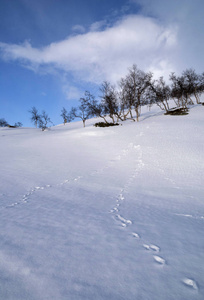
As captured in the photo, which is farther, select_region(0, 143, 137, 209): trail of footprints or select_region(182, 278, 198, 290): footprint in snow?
select_region(0, 143, 137, 209): trail of footprints

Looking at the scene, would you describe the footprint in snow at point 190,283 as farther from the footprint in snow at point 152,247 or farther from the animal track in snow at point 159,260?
the footprint in snow at point 152,247

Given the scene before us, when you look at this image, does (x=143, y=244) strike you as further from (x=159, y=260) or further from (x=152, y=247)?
(x=159, y=260)

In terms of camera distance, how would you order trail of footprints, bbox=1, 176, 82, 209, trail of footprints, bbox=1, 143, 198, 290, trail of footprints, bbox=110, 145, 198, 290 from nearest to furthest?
trail of footprints, bbox=110, 145, 198, 290
trail of footprints, bbox=1, 143, 198, 290
trail of footprints, bbox=1, 176, 82, 209

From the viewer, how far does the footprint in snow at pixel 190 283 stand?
5.11 ft

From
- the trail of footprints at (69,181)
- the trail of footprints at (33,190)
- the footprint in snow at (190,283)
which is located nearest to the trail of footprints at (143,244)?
the footprint in snow at (190,283)

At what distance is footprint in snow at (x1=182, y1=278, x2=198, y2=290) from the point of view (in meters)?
1.56

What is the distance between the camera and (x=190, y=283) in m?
1.60

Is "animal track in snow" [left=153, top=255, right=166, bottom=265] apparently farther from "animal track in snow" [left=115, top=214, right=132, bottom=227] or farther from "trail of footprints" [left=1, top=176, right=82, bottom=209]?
"trail of footprints" [left=1, top=176, right=82, bottom=209]

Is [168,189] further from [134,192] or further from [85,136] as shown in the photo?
[85,136]

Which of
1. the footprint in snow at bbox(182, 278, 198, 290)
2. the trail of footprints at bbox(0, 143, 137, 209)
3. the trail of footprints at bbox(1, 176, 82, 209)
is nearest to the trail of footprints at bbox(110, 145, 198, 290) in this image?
the footprint in snow at bbox(182, 278, 198, 290)

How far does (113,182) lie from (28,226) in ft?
13.1

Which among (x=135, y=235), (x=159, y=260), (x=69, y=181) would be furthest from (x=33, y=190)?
(x=159, y=260)

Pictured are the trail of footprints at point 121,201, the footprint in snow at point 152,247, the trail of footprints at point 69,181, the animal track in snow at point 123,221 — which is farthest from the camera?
the trail of footprints at point 69,181

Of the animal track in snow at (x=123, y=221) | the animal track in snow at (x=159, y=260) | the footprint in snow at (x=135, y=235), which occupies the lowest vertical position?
the animal track in snow at (x=123, y=221)
